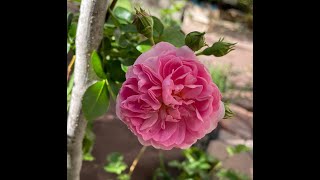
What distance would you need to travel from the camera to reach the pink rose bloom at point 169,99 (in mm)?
548

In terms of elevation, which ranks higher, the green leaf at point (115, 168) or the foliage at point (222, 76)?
the foliage at point (222, 76)

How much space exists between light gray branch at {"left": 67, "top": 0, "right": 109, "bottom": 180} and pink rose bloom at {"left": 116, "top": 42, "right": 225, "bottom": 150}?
7.2 inches

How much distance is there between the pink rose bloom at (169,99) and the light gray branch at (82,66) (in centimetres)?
18

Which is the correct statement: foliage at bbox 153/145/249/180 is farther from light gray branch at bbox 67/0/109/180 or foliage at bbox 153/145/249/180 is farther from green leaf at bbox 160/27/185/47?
green leaf at bbox 160/27/185/47

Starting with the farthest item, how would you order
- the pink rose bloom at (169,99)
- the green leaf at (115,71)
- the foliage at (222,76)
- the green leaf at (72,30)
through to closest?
1. the foliage at (222,76)
2. the green leaf at (72,30)
3. the green leaf at (115,71)
4. the pink rose bloom at (169,99)

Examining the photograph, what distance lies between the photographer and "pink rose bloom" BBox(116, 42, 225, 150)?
1.80ft

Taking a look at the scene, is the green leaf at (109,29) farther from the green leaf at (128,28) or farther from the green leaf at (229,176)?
the green leaf at (229,176)

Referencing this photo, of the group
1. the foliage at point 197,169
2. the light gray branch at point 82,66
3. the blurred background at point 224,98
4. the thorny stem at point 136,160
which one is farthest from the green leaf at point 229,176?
the light gray branch at point 82,66

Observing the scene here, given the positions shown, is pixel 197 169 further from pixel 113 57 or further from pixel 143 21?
pixel 143 21

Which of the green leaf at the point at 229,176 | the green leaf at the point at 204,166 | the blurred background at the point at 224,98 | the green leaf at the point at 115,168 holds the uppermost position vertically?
the blurred background at the point at 224,98
